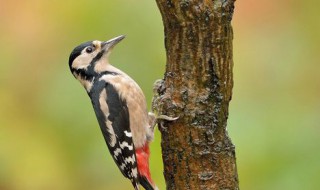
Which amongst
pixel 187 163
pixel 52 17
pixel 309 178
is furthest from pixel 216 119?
pixel 52 17

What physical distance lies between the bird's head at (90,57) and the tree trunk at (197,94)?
32.4 inches

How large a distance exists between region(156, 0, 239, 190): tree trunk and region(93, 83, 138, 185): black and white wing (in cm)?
57

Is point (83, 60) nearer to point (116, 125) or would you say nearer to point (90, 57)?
point (90, 57)

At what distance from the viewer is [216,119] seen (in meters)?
3.88

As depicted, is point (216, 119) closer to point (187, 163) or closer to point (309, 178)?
point (187, 163)

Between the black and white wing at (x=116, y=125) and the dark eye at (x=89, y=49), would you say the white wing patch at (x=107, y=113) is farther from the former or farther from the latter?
the dark eye at (x=89, y=49)

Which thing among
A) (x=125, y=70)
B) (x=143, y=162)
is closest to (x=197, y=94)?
(x=143, y=162)

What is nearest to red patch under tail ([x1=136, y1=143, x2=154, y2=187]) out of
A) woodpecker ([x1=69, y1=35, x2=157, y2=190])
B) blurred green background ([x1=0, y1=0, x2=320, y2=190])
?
woodpecker ([x1=69, y1=35, x2=157, y2=190])

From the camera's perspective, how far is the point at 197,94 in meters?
3.86

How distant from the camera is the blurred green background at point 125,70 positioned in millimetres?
5148

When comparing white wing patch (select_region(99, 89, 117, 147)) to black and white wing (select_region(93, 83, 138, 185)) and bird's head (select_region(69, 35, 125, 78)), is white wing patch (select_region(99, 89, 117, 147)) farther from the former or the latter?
bird's head (select_region(69, 35, 125, 78))

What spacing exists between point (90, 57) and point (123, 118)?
403 millimetres

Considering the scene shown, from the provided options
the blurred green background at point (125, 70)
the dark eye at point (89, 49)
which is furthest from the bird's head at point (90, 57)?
the blurred green background at point (125, 70)

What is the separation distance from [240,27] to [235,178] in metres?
1.82
